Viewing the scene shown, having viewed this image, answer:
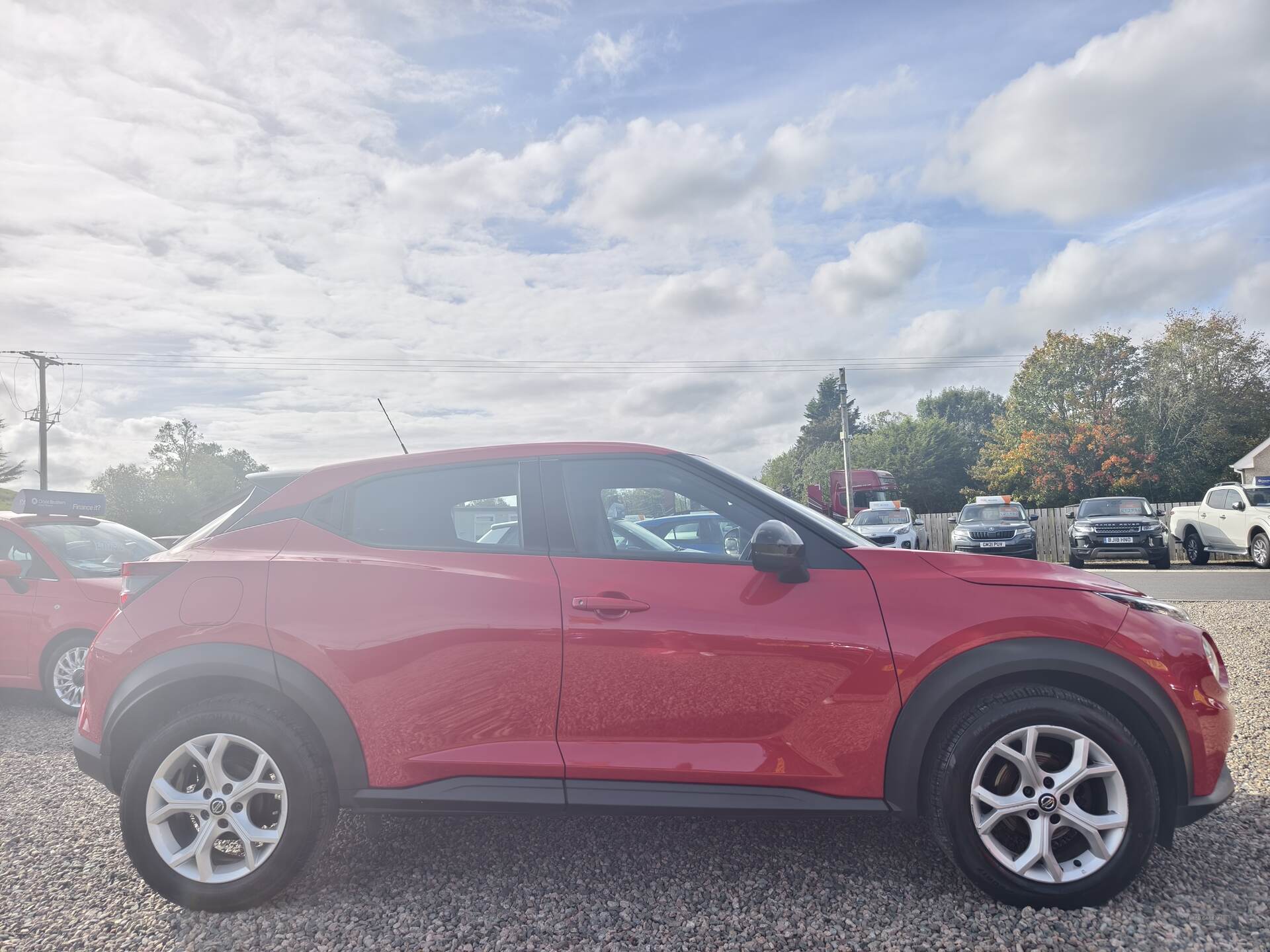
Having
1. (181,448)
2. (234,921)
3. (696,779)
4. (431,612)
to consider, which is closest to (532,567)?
(431,612)

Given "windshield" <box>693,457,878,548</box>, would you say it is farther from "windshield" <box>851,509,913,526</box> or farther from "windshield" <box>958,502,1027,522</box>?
"windshield" <box>851,509,913,526</box>

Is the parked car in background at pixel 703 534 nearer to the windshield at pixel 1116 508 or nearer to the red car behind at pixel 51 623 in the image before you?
the red car behind at pixel 51 623

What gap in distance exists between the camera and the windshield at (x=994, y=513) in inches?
821

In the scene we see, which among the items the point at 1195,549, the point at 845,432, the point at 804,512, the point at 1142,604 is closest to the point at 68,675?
the point at 804,512

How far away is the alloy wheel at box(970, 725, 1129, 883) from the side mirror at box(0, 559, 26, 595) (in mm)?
6621

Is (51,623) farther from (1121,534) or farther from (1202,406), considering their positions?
(1202,406)

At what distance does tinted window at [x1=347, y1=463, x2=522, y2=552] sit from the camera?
3.19 m

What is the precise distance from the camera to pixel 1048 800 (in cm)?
276

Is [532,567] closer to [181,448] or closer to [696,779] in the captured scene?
[696,779]

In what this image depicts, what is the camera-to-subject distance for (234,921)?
9.52 ft

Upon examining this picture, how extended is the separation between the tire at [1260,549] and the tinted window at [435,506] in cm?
1881

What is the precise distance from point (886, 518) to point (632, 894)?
845 inches

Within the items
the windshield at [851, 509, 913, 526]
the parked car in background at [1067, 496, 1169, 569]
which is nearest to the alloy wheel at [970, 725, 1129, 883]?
the parked car in background at [1067, 496, 1169, 569]

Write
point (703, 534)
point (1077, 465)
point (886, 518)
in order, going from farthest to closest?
1. point (1077, 465)
2. point (886, 518)
3. point (703, 534)
